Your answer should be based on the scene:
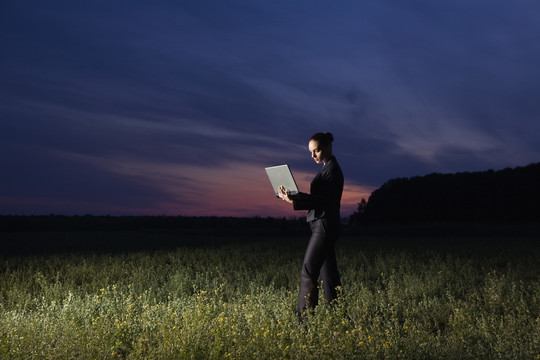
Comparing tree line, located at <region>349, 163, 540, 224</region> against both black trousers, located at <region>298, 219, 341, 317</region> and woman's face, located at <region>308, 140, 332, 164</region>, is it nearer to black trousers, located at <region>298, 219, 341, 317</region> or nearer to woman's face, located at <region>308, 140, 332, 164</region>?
black trousers, located at <region>298, 219, 341, 317</region>

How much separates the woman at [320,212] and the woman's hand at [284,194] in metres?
0.19

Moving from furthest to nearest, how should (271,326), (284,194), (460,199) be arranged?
1. (460,199)
2. (271,326)
3. (284,194)

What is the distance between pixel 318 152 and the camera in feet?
19.7

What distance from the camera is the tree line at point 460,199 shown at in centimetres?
4275

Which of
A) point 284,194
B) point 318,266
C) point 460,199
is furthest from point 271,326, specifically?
point 460,199

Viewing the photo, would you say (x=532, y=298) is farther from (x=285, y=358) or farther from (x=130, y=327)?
(x=130, y=327)

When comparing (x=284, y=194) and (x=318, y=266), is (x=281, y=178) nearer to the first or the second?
(x=284, y=194)

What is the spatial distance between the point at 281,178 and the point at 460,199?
4538cm

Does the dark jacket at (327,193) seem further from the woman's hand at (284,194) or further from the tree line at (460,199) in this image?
the tree line at (460,199)

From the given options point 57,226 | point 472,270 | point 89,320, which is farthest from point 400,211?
point 89,320

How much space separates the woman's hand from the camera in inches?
217

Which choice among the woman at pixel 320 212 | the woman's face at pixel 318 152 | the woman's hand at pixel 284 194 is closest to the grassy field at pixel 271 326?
the woman at pixel 320 212

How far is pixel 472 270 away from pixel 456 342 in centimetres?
593

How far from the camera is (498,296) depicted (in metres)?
7.95
